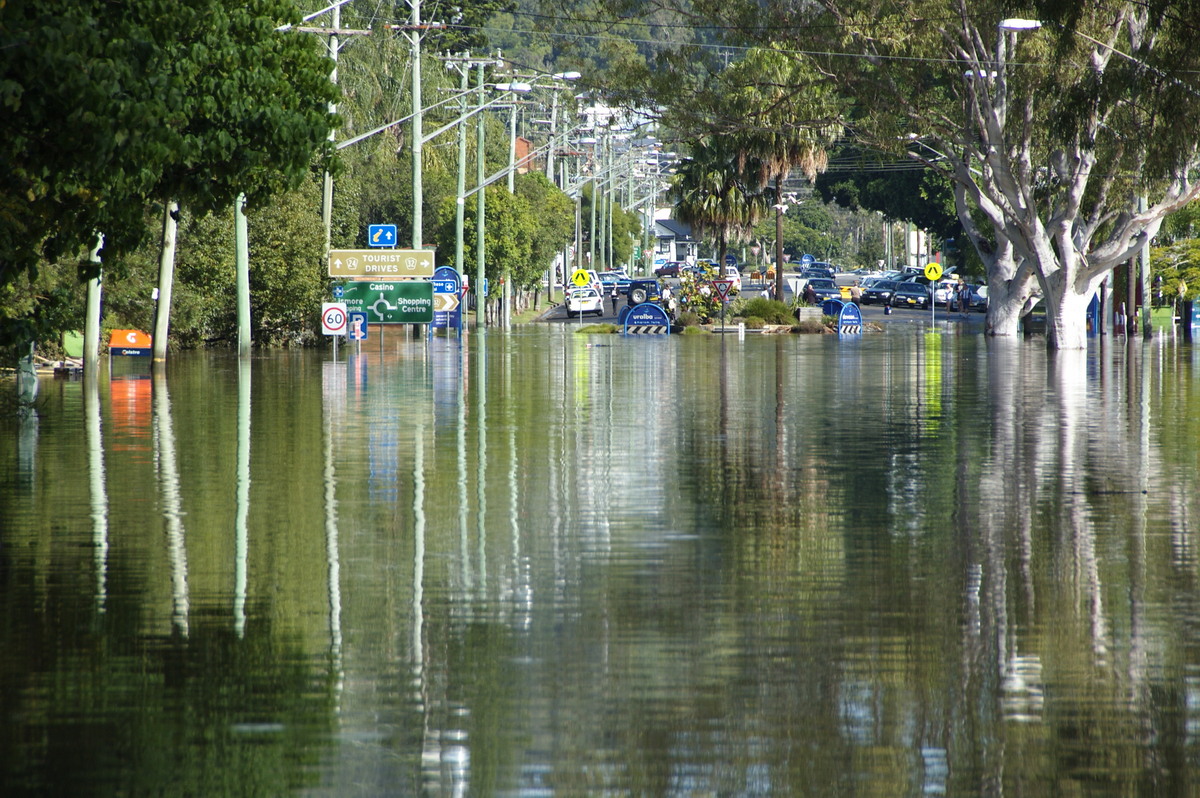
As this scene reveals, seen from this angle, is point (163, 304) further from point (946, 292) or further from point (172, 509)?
point (946, 292)

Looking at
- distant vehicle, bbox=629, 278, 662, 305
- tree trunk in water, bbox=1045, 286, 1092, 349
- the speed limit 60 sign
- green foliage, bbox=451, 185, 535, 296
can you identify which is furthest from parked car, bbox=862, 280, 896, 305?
the speed limit 60 sign

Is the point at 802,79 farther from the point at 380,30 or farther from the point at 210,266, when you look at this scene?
the point at 210,266

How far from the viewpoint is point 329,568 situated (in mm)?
10219

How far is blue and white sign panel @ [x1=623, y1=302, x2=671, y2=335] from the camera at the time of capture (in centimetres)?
6203

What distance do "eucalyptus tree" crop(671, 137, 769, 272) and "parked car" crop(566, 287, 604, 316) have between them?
5.76 metres

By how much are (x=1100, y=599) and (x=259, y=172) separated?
11.4 m

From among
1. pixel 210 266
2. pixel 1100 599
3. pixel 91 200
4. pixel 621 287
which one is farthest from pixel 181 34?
pixel 621 287

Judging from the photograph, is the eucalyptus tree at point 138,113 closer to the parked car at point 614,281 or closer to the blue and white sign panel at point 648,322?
the blue and white sign panel at point 648,322

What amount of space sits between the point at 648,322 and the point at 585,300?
15.3m

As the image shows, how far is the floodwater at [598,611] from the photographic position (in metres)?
6.16

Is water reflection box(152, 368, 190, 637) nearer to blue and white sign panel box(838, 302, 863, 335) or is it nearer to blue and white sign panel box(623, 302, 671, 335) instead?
blue and white sign panel box(623, 302, 671, 335)

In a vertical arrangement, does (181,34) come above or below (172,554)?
above

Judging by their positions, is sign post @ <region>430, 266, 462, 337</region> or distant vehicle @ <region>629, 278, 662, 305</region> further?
distant vehicle @ <region>629, 278, 662, 305</region>

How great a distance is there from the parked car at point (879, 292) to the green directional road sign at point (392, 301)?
2039 inches
